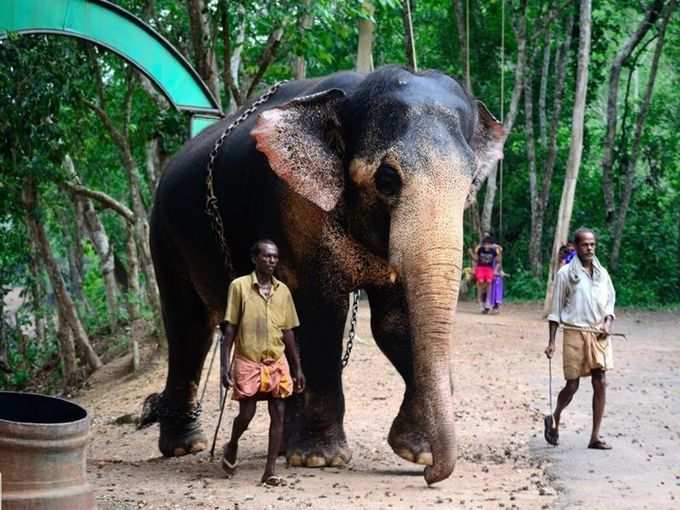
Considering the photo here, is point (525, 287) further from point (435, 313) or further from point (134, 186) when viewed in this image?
point (435, 313)

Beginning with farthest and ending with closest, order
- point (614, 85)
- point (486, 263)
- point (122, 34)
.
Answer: point (614, 85)
point (486, 263)
point (122, 34)

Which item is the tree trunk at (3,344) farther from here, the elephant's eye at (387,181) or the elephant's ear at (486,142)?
the elephant's eye at (387,181)

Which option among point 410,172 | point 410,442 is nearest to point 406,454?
point 410,442

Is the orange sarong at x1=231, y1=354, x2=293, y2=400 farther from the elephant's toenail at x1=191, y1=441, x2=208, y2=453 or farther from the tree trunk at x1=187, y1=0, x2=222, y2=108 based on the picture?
the tree trunk at x1=187, y1=0, x2=222, y2=108

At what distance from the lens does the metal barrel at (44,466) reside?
17.9ft

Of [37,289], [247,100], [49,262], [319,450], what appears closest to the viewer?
[319,450]

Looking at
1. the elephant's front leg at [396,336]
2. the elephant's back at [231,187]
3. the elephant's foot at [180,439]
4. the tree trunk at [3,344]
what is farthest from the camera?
the tree trunk at [3,344]

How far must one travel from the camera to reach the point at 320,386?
313 inches

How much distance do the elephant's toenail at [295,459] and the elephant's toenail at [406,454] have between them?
66 cm

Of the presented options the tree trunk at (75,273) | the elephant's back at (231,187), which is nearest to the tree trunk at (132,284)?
the tree trunk at (75,273)

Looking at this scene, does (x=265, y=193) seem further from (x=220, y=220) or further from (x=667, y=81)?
(x=667, y=81)

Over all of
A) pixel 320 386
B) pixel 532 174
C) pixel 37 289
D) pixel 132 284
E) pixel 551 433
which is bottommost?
pixel 551 433

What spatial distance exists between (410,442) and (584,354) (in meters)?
1.69

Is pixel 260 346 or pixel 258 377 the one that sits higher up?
pixel 260 346
